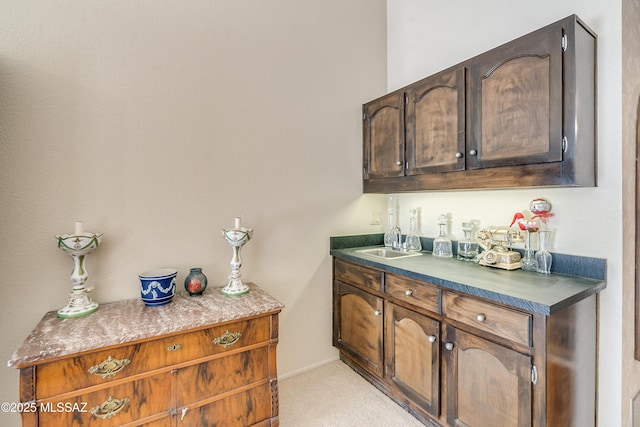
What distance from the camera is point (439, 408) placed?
1.58 meters

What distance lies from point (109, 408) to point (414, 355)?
150 cm

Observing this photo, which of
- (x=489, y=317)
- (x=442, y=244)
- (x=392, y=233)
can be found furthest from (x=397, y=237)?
(x=489, y=317)

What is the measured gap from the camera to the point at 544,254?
1.60 metres

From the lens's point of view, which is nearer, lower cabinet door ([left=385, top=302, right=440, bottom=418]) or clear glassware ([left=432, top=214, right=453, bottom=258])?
lower cabinet door ([left=385, top=302, right=440, bottom=418])

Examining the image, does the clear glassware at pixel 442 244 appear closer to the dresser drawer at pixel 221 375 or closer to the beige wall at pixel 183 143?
the beige wall at pixel 183 143

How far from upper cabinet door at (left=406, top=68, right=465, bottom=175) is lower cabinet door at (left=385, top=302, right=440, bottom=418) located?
3.04 feet

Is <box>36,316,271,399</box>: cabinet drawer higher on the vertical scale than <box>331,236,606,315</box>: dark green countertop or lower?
lower

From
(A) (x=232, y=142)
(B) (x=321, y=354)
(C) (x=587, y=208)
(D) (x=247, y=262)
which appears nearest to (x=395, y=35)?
(A) (x=232, y=142)

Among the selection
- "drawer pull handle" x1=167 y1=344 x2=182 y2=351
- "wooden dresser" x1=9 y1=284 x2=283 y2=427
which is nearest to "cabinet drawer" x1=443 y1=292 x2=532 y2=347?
"wooden dresser" x1=9 y1=284 x2=283 y2=427

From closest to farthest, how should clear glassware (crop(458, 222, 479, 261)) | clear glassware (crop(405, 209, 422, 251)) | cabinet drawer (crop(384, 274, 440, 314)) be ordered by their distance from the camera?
cabinet drawer (crop(384, 274, 440, 314)) < clear glassware (crop(458, 222, 479, 261)) < clear glassware (crop(405, 209, 422, 251))

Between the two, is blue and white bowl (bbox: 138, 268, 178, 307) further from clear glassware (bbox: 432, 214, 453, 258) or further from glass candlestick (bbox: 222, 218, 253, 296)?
clear glassware (bbox: 432, 214, 453, 258)

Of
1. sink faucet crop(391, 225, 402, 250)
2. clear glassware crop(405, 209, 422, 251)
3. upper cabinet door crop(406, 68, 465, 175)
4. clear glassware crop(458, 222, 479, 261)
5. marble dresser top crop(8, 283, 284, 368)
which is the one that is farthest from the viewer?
sink faucet crop(391, 225, 402, 250)

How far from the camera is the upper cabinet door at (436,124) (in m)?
1.75

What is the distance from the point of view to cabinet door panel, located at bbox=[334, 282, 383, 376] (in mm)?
1981
